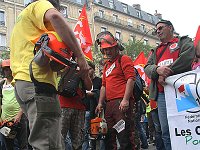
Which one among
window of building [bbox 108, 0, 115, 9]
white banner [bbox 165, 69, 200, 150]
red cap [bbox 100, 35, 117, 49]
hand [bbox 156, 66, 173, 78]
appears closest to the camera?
white banner [bbox 165, 69, 200, 150]

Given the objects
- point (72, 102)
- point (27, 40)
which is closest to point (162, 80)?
point (72, 102)

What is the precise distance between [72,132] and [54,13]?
2.23 meters

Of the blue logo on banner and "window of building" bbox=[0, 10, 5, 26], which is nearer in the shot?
the blue logo on banner

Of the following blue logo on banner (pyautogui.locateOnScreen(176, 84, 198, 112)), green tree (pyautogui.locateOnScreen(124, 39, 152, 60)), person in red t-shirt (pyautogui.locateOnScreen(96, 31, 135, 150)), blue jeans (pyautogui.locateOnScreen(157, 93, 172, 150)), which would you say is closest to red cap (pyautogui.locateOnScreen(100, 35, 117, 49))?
person in red t-shirt (pyautogui.locateOnScreen(96, 31, 135, 150))

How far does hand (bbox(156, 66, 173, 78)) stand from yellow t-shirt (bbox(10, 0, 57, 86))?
1833 millimetres

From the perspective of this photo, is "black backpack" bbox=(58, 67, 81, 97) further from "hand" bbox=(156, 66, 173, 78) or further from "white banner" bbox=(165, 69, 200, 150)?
"white banner" bbox=(165, 69, 200, 150)

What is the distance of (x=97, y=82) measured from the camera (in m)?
6.27

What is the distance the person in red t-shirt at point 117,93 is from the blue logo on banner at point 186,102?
2.12ft

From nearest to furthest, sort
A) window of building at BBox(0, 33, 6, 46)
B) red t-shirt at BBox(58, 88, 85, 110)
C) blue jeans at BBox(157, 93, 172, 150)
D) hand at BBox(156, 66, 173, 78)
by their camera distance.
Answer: hand at BBox(156, 66, 173, 78) → blue jeans at BBox(157, 93, 172, 150) → red t-shirt at BBox(58, 88, 85, 110) → window of building at BBox(0, 33, 6, 46)

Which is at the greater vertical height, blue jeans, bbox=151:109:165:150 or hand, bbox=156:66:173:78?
hand, bbox=156:66:173:78

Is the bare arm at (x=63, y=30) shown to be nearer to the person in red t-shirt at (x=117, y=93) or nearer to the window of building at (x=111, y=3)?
the person in red t-shirt at (x=117, y=93)

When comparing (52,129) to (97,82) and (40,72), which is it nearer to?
(40,72)

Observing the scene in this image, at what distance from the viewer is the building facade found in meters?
35.1

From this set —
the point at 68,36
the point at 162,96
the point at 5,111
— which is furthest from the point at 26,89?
the point at 5,111
